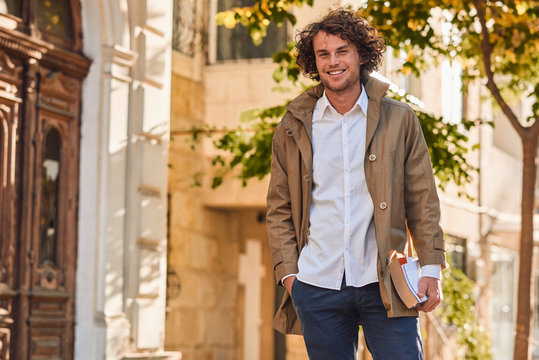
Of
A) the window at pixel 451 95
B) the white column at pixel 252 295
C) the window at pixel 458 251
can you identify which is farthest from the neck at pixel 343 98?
the window at pixel 451 95

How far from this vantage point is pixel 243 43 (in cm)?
1360

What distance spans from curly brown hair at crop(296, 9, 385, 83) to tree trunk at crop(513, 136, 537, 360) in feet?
18.5

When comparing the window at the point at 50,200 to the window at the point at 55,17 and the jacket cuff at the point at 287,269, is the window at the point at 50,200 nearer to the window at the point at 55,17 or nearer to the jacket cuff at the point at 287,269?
the window at the point at 55,17

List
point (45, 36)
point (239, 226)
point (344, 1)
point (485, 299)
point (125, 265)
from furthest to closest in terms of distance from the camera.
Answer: point (485, 299), point (239, 226), point (344, 1), point (125, 265), point (45, 36)

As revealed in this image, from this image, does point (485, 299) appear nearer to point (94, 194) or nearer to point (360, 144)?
point (94, 194)

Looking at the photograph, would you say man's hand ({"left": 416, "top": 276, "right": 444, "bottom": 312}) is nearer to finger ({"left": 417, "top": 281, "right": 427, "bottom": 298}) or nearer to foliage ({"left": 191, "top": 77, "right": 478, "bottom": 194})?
finger ({"left": 417, "top": 281, "right": 427, "bottom": 298})

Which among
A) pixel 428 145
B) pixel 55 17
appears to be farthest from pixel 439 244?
pixel 428 145

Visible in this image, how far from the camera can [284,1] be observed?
9.04 m

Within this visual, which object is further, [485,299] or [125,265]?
A: [485,299]

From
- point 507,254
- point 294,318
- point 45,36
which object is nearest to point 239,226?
point 45,36

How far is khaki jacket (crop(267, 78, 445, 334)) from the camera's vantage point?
388cm

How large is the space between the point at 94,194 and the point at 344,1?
5518 millimetres

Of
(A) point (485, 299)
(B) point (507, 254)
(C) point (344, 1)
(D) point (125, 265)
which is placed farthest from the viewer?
(B) point (507, 254)

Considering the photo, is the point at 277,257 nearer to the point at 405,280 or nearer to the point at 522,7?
the point at 405,280
